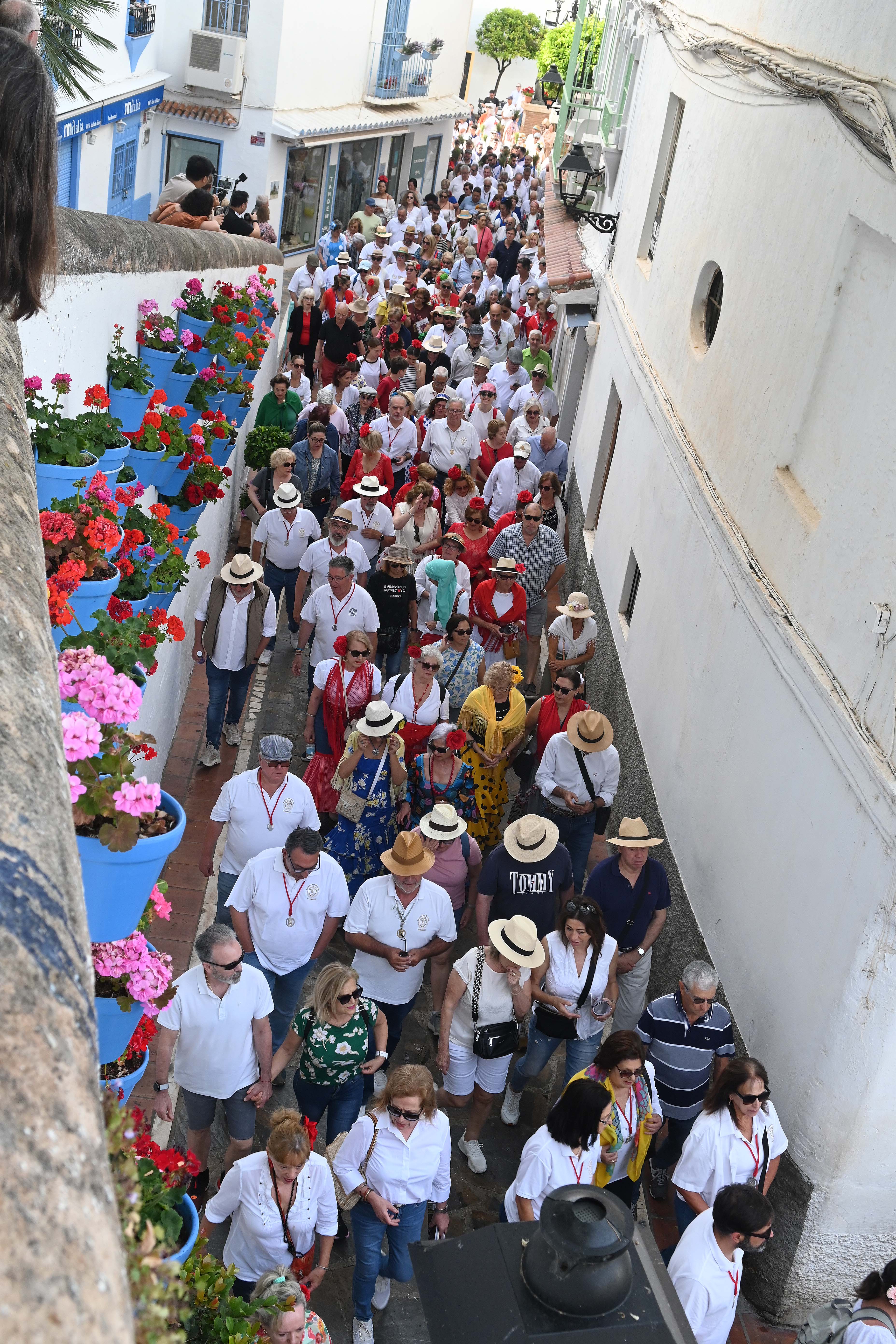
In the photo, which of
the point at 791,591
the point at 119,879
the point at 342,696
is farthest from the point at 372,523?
the point at 119,879

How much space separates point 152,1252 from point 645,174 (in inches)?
520

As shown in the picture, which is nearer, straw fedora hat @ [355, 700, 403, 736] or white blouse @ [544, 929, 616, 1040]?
white blouse @ [544, 929, 616, 1040]

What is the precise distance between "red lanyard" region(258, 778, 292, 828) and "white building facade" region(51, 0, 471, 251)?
14.0 metres

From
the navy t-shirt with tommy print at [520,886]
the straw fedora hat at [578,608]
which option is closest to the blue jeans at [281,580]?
the straw fedora hat at [578,608]

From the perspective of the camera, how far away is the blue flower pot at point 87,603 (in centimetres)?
419


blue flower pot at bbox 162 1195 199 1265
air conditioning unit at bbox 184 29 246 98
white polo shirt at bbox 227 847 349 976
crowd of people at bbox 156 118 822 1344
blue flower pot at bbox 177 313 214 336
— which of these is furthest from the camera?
air conditioning unit at bbox 184 29 246 98

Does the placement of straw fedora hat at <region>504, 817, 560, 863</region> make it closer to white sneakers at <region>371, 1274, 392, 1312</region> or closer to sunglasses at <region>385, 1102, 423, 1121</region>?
sunglasses at <region>385, 1102, 423, 1121</region>

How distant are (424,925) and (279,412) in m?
7.79

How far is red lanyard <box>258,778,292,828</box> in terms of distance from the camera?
708 cm

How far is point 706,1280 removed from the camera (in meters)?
5.03

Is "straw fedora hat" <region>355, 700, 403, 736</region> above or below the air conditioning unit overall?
below

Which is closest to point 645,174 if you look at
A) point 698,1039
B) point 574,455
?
point 574,455

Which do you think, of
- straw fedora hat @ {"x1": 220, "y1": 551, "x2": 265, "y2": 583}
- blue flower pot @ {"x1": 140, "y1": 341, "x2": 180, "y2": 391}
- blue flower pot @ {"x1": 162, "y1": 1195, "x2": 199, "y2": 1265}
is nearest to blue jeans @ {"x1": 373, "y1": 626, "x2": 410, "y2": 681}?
straw fedora hat @ {"x1": 220, "y1": 551, "x2": 265, "y2": 583}

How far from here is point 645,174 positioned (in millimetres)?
13289
